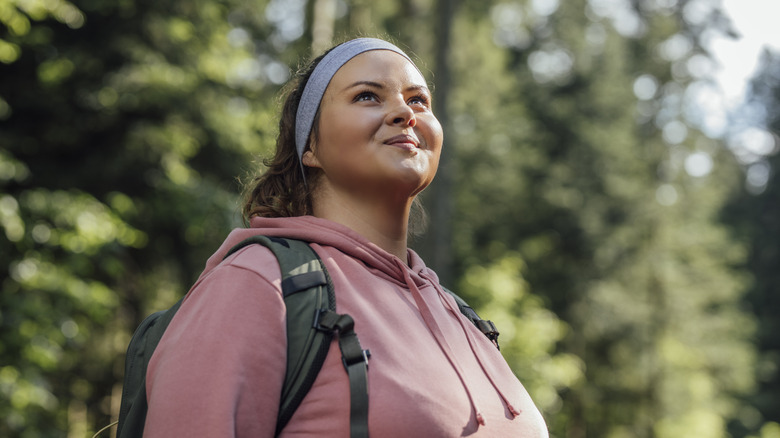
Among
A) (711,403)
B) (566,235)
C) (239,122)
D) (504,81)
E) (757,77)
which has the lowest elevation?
(711,403)

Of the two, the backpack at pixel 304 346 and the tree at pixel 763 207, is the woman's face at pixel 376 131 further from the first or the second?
the tree at pixel 763 207

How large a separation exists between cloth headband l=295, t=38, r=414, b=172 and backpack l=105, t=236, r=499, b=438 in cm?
46

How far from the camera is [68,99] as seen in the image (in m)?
9.30

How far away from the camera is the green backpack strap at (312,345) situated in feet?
4.84

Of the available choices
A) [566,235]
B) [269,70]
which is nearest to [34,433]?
[269,70]

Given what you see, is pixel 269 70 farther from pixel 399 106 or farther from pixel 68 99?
pixel 399 106

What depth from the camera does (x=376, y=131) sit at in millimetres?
1863

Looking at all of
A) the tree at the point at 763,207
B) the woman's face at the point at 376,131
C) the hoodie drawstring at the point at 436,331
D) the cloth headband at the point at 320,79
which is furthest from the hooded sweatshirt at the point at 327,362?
the tree at the point at 763,207

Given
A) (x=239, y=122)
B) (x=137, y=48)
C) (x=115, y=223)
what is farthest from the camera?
(x=239, y=122)

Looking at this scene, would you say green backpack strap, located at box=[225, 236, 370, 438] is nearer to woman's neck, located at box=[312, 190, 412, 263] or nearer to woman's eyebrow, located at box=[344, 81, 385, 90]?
woman's neck, located at box=[312, 190, 412, 263]

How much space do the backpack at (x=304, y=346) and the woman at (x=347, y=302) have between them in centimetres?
2

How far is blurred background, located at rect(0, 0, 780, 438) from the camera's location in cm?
646

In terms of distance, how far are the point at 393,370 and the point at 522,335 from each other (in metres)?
11.2

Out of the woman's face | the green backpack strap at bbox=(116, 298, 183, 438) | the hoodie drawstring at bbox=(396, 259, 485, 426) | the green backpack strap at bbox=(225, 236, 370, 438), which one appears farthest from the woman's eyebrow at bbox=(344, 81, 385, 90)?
the green backpack strap at bbox=(116, 298, 183, 438)
